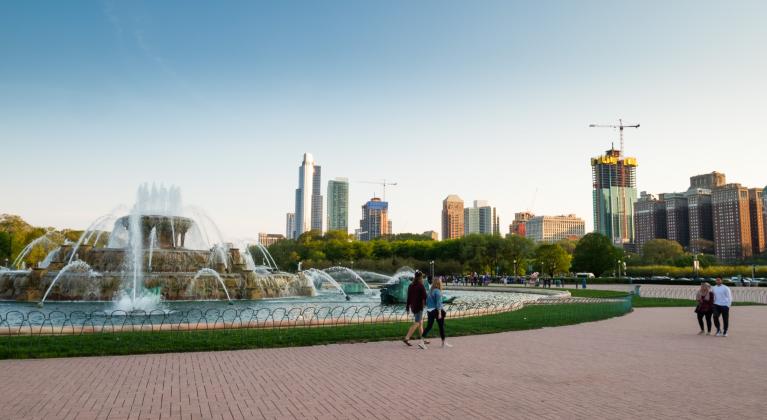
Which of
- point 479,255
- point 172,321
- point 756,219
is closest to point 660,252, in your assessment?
point 479,255

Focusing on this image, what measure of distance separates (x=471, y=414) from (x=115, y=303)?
22.4m

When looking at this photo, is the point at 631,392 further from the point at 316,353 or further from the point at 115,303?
the point at 115,303

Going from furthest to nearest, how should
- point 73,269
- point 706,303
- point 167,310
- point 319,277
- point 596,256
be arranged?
point 596,256 → point 319,277 → point 73,269 → point 167,310 → point 706,303

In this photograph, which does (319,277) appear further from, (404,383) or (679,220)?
(679,220)

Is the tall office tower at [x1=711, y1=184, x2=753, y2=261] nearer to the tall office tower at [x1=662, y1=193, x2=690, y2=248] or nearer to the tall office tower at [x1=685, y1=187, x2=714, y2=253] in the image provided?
the tall office tower at [x1=685, y1=187, x2=714, y2=253]

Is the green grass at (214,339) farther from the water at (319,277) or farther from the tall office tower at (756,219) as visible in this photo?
the tall office tower at (756,219)

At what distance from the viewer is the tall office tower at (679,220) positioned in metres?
184

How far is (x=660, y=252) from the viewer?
124812mm

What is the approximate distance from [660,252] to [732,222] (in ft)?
184

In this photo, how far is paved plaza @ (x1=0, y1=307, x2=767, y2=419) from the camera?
7.60 m

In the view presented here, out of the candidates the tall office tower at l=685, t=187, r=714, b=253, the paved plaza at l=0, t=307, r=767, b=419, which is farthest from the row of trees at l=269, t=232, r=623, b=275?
the tall office tower at l=685, t=187, r=714, b=253

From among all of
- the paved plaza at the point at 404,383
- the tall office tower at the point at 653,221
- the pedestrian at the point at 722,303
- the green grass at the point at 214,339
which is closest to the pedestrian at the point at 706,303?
the pedestrian at the point at 722,303

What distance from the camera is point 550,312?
2252cm

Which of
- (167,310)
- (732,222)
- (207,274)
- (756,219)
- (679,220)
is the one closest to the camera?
(167,310)
